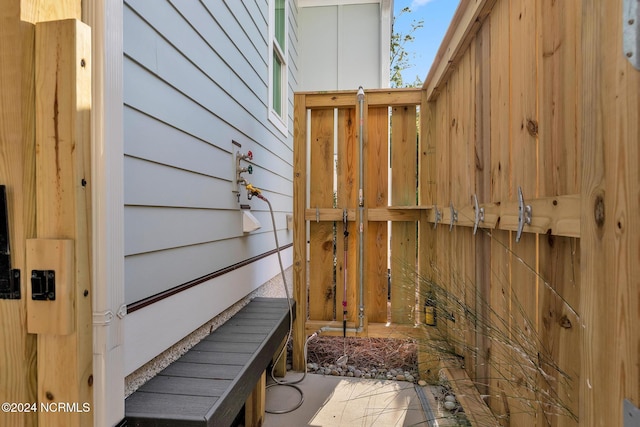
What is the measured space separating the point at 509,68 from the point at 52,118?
157 centimetres

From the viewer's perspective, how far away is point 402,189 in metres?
2.95

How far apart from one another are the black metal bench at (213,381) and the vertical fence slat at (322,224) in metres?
0.77

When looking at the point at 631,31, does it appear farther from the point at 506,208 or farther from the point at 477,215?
the point at 477,215

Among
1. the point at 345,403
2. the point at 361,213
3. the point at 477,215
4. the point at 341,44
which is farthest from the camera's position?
the point at 341,44

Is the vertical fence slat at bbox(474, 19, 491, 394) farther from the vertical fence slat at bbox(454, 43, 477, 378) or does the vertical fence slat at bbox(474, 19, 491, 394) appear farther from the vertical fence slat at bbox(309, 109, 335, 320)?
the vertical fence slat at bbox(309, 109, 335, 320)

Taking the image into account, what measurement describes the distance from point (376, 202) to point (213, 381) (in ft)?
6.33

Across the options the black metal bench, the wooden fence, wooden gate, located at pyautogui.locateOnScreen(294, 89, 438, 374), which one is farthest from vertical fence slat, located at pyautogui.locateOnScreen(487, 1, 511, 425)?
wooden gate, located at pyautogui.locateOnScreen(294, 89, 438, 374)

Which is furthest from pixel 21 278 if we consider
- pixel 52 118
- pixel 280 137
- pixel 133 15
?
pixel 280 137

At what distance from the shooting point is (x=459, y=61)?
210cm

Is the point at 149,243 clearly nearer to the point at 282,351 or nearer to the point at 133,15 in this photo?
the point at 133,15

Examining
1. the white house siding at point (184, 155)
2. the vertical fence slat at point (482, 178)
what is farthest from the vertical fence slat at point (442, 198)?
the white house siding at point (184, 155)

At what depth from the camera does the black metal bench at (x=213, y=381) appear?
1219 millimetres

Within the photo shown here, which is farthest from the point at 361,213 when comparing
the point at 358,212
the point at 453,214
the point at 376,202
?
the point at 453,214

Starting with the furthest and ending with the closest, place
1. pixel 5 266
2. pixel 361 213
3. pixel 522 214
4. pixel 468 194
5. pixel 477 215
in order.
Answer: pixel 361 213, pixel 468 194, pixel 477 215, pixel 522 214, pixel 5 266
